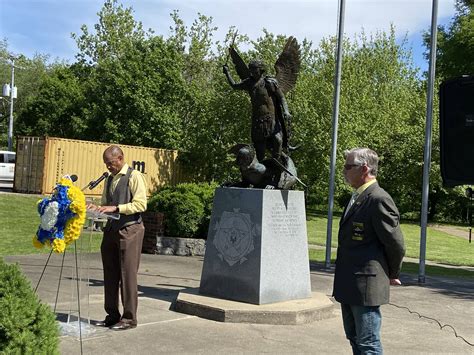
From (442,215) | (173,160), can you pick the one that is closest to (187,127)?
(173,160)

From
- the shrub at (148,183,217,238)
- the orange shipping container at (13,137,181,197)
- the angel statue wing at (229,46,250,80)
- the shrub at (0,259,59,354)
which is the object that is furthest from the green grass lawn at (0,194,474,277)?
the shrub at (0,259,59,354)

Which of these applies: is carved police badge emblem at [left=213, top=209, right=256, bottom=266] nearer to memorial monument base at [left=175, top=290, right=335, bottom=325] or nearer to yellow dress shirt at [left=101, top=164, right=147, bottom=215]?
memorial monument base at [left=175, top=290, right=335, bottom=325]

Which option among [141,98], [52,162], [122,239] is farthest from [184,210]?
[141,98]

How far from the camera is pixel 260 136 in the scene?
8.84m

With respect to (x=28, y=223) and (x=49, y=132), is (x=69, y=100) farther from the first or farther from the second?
(x=28, y=223)

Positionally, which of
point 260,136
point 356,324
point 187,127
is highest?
point 187,127

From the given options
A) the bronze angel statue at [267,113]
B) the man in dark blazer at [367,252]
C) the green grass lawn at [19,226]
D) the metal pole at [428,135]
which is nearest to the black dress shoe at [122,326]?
the man in dark blazer at [367,252]

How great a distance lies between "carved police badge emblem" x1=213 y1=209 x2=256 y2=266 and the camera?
787 centimetres

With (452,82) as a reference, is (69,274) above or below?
below

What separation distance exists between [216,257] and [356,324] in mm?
3942

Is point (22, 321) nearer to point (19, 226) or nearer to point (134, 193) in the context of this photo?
point (134, 193)

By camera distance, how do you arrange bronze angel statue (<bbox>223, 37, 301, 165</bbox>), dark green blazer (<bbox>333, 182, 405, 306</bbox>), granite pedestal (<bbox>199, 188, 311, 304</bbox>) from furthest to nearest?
bronze angel statue (<bbox>223, 37, 301, 165</bbox>) < granite pedestal (<bbox>199, 188, 311, 304</bbox>) < dark green blazer (<bbox>333, 182, 405, 306</bbox>)

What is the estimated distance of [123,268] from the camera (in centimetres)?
661

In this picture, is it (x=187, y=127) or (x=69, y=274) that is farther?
(x=187, y=127)
